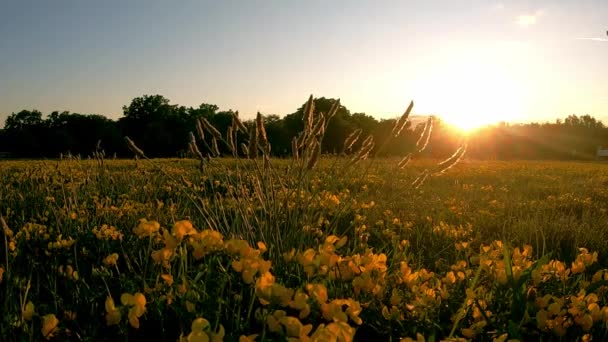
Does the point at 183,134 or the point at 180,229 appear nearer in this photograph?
the point at 180,229

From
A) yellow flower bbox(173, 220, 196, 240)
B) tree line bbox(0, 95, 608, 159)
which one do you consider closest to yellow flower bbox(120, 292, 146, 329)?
yellow flower bbox(173, 220, 196, 240)

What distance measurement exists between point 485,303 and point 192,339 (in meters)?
1.22

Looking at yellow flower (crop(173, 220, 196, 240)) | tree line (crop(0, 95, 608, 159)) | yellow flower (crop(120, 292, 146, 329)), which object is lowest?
yellow flower (crop(120, 292, 146, 329))

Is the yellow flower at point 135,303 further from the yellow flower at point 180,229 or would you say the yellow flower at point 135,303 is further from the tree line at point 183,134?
the tree line at point 183,134

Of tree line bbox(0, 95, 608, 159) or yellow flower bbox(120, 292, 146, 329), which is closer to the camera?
yellow flower bbox(120, 292, 146, 329)

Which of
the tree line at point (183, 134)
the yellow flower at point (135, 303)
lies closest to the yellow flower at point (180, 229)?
the yellow flower at point (135, 303)

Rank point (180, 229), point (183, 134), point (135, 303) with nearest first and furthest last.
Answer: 1. point (135, 303)
2. point (180, 229)
3. point (183, 134)

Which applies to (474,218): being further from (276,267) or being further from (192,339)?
(192,339)

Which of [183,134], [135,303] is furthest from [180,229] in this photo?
[183,134]

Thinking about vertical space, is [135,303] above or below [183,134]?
below

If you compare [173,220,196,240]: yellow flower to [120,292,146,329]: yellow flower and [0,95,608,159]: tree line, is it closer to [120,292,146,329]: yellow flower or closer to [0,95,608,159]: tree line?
[120,292,146,329]: yellow flower

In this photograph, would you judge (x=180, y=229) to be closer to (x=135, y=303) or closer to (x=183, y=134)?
(x=135, y=303)

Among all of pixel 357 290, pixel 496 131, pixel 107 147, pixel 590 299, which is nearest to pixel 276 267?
pixel 357 290

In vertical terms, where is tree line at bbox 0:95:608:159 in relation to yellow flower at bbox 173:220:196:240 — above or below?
above
